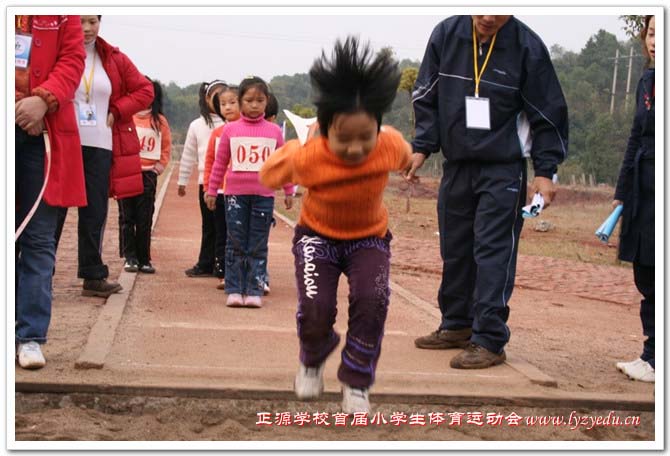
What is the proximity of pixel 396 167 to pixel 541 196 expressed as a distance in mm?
1778

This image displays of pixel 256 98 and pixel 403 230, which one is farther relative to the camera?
pixel 403 230

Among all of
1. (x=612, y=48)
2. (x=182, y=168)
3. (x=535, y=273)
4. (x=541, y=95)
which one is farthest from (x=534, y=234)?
(x=612, y=48)

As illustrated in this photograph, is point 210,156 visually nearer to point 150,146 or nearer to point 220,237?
point 220,237

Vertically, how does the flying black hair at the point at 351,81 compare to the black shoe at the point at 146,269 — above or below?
above

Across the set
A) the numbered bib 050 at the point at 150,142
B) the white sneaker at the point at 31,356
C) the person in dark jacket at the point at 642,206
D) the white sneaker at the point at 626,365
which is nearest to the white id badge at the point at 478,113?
the person in dark jacket at the point at 642,206

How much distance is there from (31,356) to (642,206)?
382cm

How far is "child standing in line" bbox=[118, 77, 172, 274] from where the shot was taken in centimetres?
970

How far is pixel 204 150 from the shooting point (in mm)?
9891

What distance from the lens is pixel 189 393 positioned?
532 cm

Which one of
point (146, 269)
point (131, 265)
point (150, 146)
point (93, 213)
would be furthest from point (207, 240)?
point (93, 213)

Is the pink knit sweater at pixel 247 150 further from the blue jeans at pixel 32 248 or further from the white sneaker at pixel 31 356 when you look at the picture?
the white sneaker at pixel 31 356

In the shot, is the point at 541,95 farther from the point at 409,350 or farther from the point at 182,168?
the point at 182,168

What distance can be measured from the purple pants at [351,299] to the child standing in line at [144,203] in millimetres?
4969

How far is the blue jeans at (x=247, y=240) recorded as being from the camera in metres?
8.11
